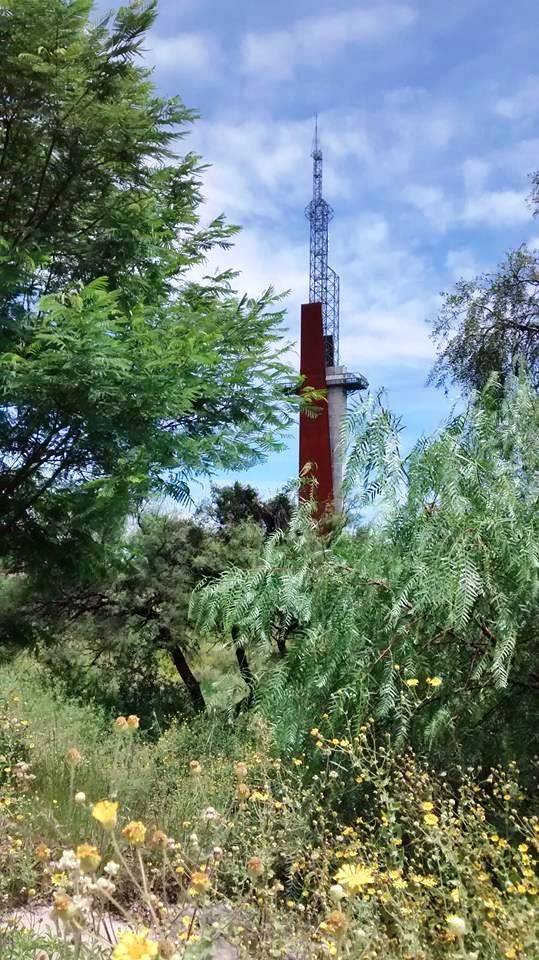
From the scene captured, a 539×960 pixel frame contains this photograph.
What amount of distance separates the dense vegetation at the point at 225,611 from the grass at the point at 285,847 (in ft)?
0.07

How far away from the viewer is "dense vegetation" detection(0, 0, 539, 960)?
2.31 m

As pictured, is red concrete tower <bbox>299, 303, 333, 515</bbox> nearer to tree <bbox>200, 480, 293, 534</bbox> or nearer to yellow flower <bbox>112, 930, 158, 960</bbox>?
tree <bbox>200, 480, 293, 534</bbox>

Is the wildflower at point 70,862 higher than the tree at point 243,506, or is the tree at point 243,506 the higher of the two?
the tree at point 243,506

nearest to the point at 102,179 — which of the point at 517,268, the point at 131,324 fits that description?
the point at 131,324

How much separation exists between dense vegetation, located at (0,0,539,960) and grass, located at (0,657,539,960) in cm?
2

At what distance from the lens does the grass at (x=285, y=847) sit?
1.92 meters

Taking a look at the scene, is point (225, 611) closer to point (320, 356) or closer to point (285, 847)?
point (285, 847)

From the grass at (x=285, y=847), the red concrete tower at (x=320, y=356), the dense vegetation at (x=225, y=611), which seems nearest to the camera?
the grass at (x=285, y=847)

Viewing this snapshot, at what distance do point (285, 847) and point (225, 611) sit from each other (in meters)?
1.09

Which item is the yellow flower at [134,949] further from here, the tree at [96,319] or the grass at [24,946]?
the tree at [96,319]

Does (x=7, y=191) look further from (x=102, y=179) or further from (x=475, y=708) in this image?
(x=475, y=708)

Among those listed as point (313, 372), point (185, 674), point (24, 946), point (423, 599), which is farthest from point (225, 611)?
point (313, 372)

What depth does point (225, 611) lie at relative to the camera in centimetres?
354

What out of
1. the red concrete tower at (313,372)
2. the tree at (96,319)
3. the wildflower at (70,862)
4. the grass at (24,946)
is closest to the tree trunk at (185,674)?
the tree at (96,319)
